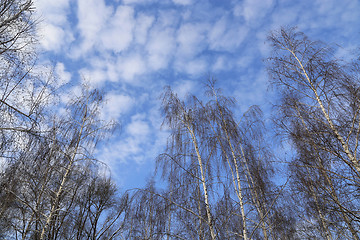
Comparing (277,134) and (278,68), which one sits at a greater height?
(278,68)

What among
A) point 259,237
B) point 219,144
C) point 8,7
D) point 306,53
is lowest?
point 259,237

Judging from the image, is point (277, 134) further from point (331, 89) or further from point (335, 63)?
point (335, 63)

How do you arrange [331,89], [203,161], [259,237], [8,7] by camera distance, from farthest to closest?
[259,237], [203,161], [331,89], [8,7]

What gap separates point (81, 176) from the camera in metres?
6.80

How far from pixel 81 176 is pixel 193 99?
165 inches

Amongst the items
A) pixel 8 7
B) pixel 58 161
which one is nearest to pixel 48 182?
pixel 58 161

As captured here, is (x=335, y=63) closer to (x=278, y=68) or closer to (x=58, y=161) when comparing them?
(x=278, y=68)

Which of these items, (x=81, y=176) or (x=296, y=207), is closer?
(x=81, y=176)

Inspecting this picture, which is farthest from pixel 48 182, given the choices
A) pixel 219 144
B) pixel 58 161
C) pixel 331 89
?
pixel 331 89

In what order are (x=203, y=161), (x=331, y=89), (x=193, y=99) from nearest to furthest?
(x=331, y=89)
(x=203, y=161)
(x=193, y=99)

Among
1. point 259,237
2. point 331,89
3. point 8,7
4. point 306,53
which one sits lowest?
point 259,237

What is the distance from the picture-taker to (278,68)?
6949mm

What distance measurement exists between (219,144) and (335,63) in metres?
3.71

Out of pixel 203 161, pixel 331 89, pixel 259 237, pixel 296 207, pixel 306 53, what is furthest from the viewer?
pixel 259 237
